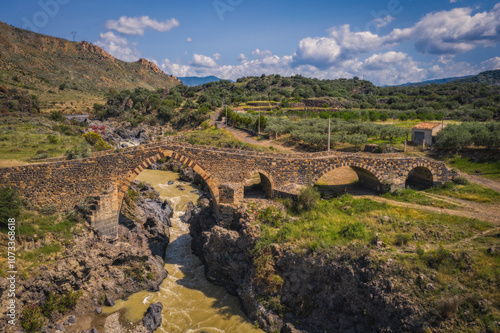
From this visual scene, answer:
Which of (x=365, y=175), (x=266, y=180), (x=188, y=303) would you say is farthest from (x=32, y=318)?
(x=365, y=175)

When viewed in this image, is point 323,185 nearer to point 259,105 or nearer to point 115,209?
point 115,209

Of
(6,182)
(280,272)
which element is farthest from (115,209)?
(280,272)

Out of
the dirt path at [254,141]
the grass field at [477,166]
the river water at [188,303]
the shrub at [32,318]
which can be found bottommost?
the river water at [188,303]

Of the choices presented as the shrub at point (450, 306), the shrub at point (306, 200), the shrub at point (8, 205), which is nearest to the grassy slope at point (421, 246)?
the shrub at point (450, 306)

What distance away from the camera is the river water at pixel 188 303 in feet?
51.2

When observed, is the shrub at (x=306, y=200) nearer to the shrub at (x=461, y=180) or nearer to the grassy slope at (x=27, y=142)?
the shrub at (x=461, y=180)

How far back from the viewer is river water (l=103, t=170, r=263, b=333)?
15617 mm

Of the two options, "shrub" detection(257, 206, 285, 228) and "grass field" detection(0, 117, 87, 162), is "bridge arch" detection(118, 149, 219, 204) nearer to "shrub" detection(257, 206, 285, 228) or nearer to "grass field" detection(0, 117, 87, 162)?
"shrub" detection(257, 206, 285, 228)

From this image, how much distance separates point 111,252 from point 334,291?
12.8m

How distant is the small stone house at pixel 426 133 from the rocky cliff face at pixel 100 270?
28.1 metres

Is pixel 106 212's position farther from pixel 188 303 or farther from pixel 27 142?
pixel 27 142

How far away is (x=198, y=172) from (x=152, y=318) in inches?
355

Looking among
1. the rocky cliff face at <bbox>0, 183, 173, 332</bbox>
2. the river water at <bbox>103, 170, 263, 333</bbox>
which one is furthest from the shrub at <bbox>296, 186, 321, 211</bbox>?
the rocky cliff face at <bbox>0, 183, 173, 332</bbox>

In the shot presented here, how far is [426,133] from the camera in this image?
106 ft
